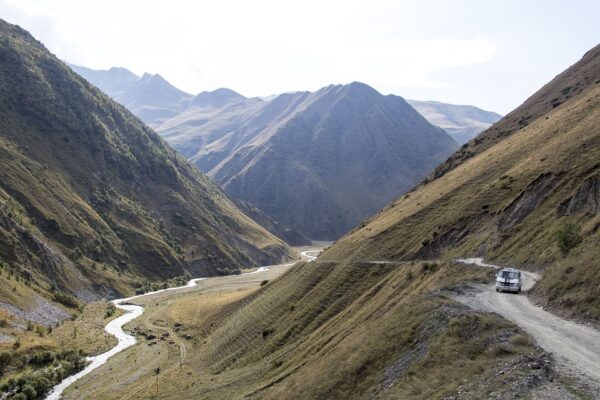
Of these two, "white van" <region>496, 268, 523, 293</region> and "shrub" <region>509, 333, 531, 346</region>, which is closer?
"shrub" <region>509, 333, 531, 346</region>

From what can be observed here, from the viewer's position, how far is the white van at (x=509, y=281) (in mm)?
40000

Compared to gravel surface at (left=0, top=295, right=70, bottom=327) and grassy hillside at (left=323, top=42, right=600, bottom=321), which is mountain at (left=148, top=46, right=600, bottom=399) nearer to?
grassy hillside at (left=323, top=42, right=600, bottom=321)

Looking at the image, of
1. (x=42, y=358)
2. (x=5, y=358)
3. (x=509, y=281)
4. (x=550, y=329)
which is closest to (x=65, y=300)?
(x=42, y=358)

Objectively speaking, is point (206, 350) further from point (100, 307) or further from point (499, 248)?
point (100, 307)

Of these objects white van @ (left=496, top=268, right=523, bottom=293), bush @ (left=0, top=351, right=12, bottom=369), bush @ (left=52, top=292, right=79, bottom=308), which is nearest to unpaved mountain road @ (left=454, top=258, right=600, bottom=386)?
white van @ (left=496, top=268, right=523, bottom=293)

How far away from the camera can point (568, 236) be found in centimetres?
4225

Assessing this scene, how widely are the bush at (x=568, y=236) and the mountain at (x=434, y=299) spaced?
0.42 ft

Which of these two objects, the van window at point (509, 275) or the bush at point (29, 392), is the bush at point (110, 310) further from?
the van window at point (509, 275)

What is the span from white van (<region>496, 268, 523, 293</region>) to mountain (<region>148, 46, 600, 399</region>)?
1771mm

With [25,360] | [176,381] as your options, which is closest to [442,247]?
[176,381]

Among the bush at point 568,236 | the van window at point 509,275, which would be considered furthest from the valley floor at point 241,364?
the bush at point 568,236

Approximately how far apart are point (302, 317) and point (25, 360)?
45.4 metres

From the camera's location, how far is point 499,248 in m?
55.0

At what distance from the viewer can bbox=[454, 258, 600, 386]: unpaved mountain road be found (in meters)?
23.8
